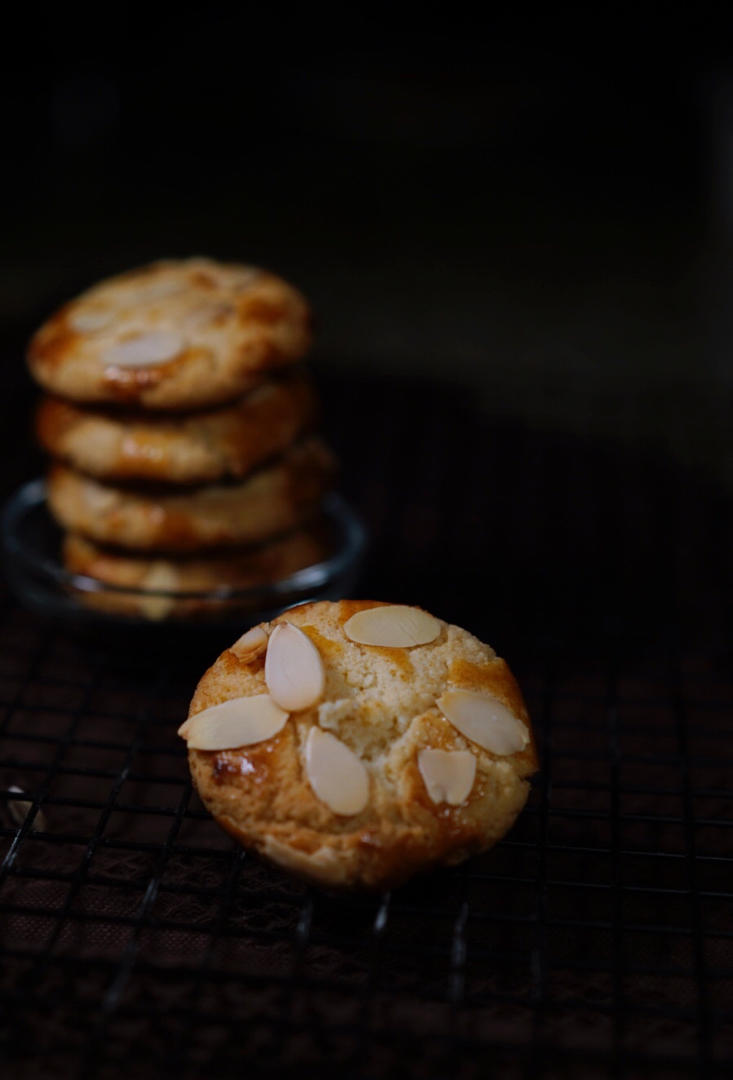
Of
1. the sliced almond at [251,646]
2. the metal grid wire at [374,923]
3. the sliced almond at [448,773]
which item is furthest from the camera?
the sliced almond at [251,646]

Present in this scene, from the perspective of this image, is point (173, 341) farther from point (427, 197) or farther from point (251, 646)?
point (427, 197)

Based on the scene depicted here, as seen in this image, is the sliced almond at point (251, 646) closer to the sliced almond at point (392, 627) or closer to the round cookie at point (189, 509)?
the sliced almond at point (392, 627)

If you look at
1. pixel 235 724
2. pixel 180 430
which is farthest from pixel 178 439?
pixel 235 724

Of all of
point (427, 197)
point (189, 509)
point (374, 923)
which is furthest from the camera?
point (427, 197)

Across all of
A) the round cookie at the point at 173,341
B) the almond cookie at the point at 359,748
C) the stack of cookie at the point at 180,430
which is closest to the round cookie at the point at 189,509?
the stack of cookie at the point at 180,430

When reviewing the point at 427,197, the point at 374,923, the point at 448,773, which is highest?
the point at 448,773

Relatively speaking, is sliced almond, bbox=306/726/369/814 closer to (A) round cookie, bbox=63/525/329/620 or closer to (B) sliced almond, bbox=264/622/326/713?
(B) sliced almond, bbox=264/622/326/713

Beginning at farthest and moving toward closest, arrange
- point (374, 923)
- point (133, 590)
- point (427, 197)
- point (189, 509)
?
point (427, 197) → point (189, 509) → point (133, 590) → point (374, 923)

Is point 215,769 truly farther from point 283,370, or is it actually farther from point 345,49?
point 345,49
